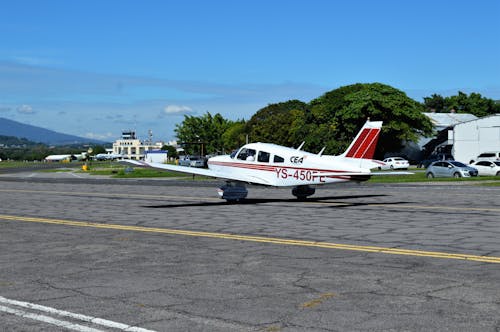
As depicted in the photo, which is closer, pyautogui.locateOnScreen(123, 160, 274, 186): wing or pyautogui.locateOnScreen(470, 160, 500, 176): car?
pyautogui.locateOnScreen(123, 160, 274, 186): wing

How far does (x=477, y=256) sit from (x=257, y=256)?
3.86 meters

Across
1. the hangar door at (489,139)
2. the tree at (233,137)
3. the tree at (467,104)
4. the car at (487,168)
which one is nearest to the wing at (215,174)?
the car at (487,168)

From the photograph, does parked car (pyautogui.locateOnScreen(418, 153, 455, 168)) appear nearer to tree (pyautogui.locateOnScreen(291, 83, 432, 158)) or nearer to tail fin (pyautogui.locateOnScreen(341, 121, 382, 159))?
tree (pyautogui.locateOnScreen(291, 83, 432, 158))

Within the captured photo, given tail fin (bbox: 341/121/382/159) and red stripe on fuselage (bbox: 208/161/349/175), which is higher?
tail fin (bbox: 341/121/382/159)

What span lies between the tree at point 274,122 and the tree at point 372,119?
A: 18.3 meters

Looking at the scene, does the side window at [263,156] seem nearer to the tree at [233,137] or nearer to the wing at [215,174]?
the wing at [215,174]

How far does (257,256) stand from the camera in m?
11.1

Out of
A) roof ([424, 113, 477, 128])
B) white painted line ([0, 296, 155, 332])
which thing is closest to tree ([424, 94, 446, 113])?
roof ([424, 113, 477, 128])

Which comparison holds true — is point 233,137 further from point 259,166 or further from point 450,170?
A: point 259,166

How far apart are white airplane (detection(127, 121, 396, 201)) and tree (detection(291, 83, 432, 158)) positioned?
196 ft

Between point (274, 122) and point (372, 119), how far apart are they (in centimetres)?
A: 3644

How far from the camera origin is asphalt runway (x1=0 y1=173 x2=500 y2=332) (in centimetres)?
669

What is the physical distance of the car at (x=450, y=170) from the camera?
153 ft

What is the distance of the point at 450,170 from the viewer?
4691 centimetres
